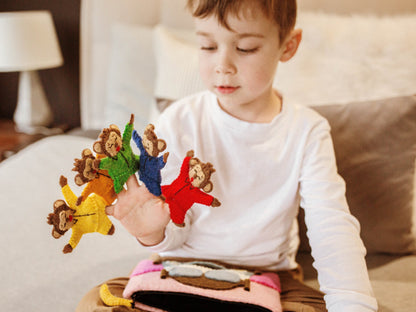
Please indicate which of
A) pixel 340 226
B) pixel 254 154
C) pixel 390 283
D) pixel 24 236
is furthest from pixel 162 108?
pixel 390 283

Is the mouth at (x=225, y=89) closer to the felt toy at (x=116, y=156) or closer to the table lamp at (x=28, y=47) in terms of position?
the felt toy at (x=116, y=156)

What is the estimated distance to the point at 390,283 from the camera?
1.06 meters

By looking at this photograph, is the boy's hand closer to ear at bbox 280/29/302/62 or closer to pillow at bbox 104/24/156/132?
ear at bbox 280/29/302/62

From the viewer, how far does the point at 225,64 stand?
838 millimetres

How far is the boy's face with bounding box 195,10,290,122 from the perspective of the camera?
824 mm

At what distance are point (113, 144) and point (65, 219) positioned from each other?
12 cm

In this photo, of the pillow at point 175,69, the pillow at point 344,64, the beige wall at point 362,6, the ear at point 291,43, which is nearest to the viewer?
the ear at point 291,43

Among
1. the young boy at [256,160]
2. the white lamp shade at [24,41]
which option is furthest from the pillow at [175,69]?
the white lamp shade at [24,41]

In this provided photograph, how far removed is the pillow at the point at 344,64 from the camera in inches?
50.8

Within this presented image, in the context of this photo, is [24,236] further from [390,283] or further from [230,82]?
[390,283]

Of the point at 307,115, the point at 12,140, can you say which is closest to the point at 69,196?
the point at 307,115

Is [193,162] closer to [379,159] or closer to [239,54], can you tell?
[239,54]

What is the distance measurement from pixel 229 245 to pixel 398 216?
0.45 meters

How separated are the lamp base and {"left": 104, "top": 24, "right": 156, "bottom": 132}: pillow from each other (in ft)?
1.99
